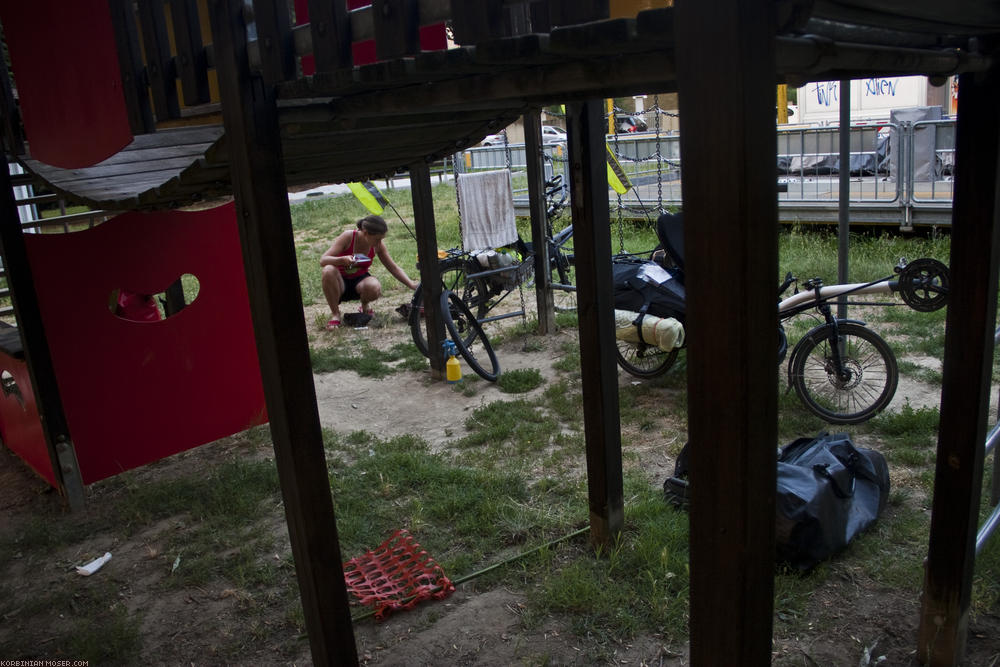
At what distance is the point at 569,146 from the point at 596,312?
2.53 ft

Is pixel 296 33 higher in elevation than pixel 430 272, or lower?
higher

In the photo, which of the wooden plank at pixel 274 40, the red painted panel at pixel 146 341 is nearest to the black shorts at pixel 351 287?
the red painted panel at pixel 146 341

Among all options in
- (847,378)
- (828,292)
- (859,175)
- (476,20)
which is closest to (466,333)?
(828,292)

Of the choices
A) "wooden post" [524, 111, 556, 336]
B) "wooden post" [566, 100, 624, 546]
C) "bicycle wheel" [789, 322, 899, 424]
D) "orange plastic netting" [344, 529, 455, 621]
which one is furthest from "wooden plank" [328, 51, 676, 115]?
"wooden post" [524, 111, 556, 336]

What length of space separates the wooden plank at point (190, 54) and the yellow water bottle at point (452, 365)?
4434 millimetres

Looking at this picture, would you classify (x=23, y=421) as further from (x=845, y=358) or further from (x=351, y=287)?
(x=845, y=358)

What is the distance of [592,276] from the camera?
148 inches

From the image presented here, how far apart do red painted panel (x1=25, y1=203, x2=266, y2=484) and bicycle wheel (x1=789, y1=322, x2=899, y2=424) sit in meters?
3.72

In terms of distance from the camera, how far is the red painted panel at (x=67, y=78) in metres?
2.86

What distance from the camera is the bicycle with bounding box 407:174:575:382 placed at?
22.8ft

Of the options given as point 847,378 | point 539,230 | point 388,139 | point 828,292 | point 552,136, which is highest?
point 388,139

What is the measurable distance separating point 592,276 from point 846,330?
2.36 m

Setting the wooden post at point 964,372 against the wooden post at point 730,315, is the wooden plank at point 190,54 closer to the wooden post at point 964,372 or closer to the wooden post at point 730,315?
the wooden post at point 730,315

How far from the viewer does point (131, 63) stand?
8.99 feet
